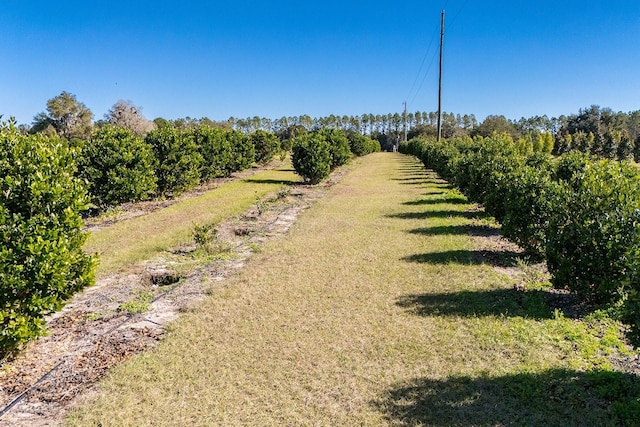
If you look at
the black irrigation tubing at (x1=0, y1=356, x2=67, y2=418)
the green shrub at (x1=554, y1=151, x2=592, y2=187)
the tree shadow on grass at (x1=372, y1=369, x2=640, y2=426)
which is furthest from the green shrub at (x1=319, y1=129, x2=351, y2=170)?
the tree shadow on grass at (x1=372, y1=369, x2=640, y2=426)

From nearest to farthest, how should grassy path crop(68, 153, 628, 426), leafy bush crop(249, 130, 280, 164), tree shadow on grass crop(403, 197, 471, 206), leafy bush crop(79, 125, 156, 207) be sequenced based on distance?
grassy path crop(68, 153, 628, 426)
leafy bush crop(79, 125, 156, 207)
tree shadow on grass crop(403, 197, 471, 206)
leafy bush crop(249, 130, 280, 164)

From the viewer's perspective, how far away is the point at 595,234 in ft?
17.1

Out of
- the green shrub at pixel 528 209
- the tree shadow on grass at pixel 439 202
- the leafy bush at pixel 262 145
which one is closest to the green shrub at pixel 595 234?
the green shrub at pixel 528 209

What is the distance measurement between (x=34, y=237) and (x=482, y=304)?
19.1ft

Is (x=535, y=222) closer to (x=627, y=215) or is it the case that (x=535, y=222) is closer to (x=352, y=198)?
(x=627, y=215)

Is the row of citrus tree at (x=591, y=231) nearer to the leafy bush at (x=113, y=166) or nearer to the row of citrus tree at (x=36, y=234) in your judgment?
the row of citrus tree at (x=36, y=234)

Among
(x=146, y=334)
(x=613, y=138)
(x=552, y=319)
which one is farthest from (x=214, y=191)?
(x=613, y=138)

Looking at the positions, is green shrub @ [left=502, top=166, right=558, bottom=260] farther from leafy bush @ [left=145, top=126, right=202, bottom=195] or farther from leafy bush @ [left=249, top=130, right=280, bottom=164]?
leafy bush @ [left=249, top=130, right=280, bottom=164]

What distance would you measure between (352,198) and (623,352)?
13513 mm

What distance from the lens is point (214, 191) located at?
66.3 feet

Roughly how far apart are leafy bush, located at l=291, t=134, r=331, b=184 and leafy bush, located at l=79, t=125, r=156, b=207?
9.24 meters

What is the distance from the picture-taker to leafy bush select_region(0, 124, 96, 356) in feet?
14.1

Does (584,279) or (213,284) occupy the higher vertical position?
(584,279)

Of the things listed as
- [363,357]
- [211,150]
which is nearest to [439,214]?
[363,357]
